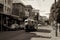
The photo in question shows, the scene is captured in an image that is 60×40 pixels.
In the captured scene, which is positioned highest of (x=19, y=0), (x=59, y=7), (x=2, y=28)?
(x=19, y=0)

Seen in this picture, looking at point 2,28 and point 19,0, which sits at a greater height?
point 19,0

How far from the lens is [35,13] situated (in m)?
124

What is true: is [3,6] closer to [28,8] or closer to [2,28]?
[2,28]

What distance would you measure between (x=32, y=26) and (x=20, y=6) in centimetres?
4521

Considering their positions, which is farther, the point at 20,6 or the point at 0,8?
the point at 20,6

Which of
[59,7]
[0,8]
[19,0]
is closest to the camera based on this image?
[59,7]

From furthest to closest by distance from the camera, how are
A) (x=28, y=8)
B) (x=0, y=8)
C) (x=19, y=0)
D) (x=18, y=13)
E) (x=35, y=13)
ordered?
(x=35, y=13) → (x=28, y=8) → (x=19, y=0) → (x=18, y=13) → (x=0, y=8)

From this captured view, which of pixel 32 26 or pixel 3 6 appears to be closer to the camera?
pixel 32 26

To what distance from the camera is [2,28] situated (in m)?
35.9

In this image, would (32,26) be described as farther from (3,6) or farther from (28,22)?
(3,6)

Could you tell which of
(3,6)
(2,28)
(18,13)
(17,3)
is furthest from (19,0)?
(2,28)

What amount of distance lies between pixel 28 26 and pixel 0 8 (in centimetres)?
1554

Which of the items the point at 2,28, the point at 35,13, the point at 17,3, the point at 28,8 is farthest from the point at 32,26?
the point at 35,13

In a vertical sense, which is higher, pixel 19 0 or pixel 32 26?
pixel 19 0
